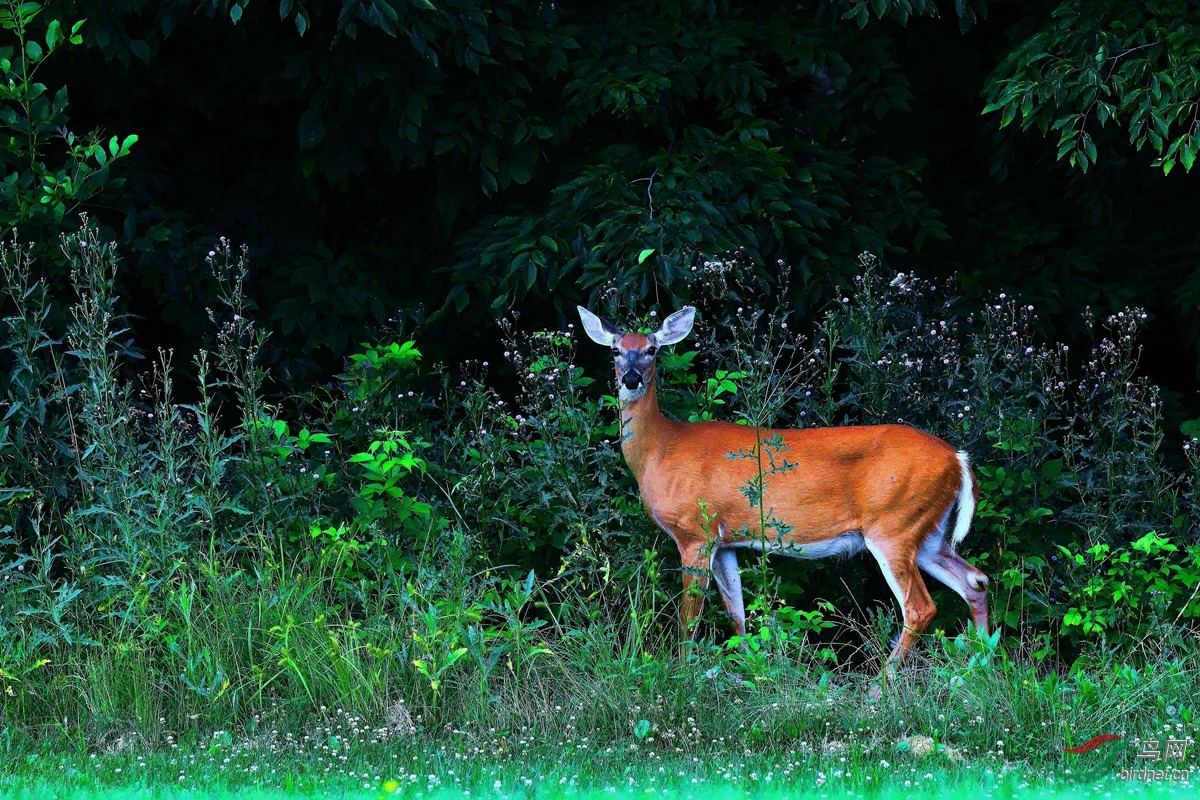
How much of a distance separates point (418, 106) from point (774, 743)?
4.18 metres

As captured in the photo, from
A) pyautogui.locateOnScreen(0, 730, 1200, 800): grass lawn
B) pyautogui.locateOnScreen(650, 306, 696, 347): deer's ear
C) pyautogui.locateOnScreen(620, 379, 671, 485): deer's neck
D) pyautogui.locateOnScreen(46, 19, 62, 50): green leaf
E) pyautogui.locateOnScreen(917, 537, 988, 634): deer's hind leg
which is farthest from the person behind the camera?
pyautogui.locateOnScreen(46, 19, 62, 50): green leaf

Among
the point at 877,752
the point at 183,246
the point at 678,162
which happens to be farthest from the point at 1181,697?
the point at 183,246

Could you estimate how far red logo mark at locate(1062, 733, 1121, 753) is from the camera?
221 inches

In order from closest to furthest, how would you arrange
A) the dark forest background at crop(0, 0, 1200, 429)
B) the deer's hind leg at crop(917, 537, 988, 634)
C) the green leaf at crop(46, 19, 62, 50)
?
the deer's hind leg at crop(917, 537, 988, 634) → the green leaf at crop(46, 19, 62, 50) → the dark forest background at crop(0, 0, 1200, 429)

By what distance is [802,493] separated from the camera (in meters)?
7.42

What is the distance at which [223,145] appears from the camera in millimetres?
10062

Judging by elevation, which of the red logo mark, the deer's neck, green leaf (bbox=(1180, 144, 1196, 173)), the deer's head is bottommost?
the red logo mark

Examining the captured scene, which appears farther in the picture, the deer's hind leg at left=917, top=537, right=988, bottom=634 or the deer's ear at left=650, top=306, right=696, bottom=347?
the deer's ear at left=650, top=306, right=696, bottom=347

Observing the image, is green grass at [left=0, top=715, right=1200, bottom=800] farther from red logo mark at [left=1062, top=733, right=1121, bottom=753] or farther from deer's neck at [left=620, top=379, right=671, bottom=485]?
deer's neck at [left=620, top=379, right=671, bottom=485]

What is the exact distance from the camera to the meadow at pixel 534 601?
5.72 metres

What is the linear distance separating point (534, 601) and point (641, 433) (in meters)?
1.05

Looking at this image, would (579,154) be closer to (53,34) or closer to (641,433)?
(641,433)

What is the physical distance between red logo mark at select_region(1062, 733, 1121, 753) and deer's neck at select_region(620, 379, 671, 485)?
258 cm

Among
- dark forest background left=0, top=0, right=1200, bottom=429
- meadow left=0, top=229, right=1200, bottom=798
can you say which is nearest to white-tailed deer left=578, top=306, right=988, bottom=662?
meadow left=0, top=229, right=1200, bottom=798
